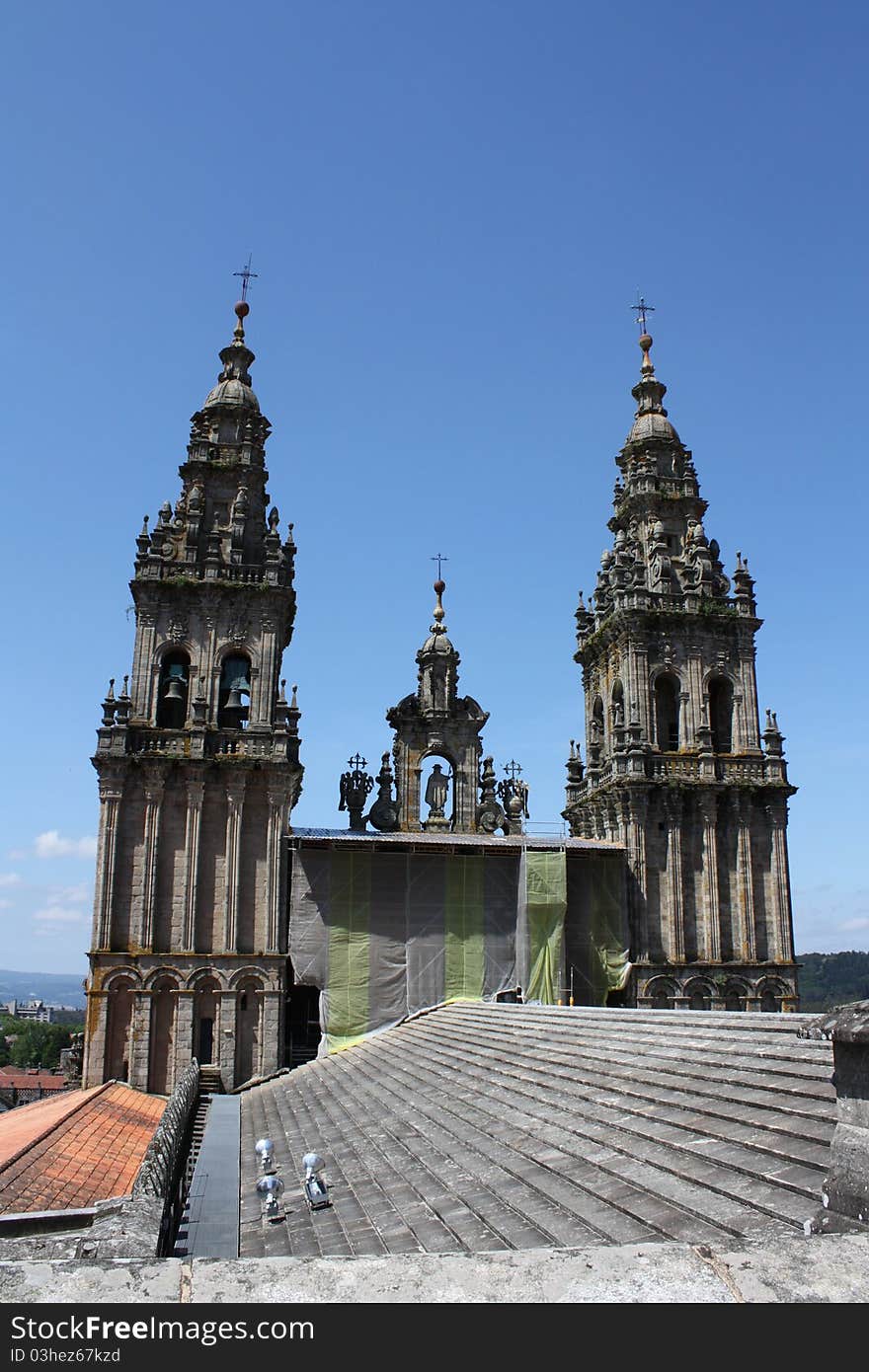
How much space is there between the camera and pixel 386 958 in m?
37.5

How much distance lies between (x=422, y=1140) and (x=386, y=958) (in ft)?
75.5

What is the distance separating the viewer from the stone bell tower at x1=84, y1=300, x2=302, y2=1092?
115ft

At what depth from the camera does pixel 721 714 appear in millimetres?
43406

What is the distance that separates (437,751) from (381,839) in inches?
199

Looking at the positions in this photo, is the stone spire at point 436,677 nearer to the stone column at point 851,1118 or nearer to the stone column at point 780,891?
the stone column at point 780,891

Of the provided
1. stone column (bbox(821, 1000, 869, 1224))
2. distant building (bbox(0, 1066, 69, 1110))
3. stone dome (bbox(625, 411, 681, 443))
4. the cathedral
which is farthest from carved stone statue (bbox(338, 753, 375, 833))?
distant building (bbox(0, 1066, 69, 1110))

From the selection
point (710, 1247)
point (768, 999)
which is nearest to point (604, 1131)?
point (710, 1247)

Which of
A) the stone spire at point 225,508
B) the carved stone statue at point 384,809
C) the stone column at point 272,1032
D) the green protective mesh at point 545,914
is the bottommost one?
the stone column at point 272,1032

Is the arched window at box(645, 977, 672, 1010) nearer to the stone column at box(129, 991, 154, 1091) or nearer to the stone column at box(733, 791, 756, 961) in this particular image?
the stone column at box(733, 791, 756, 961)

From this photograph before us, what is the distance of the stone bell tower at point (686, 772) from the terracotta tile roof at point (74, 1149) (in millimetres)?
18264

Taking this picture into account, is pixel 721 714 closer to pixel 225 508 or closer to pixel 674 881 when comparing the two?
pixel 674 881

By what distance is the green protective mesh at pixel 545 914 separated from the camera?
38219 mm

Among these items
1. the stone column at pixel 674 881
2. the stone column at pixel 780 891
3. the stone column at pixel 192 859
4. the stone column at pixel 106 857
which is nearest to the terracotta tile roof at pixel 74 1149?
the stone column at pixel 106 857

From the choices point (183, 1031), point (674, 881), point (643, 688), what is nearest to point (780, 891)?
point (674, 881)
